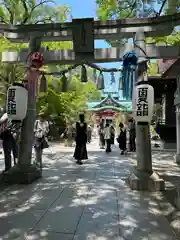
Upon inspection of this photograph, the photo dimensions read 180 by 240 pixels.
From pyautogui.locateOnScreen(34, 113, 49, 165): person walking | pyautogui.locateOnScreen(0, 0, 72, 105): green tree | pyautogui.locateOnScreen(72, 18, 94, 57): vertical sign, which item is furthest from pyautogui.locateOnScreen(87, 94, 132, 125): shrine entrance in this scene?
pyautogui.locateOnScreen(72, 18, 94, 57): vertical sign

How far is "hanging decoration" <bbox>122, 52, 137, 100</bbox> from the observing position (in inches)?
299

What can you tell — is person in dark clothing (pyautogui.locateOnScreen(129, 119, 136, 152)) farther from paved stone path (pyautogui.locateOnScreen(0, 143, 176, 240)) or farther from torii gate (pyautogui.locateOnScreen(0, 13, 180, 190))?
torii gate (pyautogui.locateOnScreen(0, 13, 180, 190))

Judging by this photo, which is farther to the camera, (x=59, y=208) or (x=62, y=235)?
(x=59, y=208)

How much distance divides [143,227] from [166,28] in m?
5.38

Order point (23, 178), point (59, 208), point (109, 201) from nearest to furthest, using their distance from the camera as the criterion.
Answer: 1. point (59, 208)
2. point (109, 201)
3. point (23, 178)

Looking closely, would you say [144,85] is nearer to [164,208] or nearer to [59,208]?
[164,208]

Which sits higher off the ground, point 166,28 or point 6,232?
point 166,28

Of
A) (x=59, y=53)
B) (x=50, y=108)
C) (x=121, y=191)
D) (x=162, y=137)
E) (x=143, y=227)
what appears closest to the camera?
(x=143, y=227)

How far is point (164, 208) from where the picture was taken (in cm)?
564

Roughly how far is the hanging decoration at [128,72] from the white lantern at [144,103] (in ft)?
2.68

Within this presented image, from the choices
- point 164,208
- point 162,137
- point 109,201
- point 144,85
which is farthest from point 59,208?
point 162,137

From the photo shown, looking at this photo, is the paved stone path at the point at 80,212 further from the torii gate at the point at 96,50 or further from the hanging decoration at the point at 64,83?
the hanging decoration at the point at 64,83

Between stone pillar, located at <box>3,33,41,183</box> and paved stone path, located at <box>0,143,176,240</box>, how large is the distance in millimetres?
420

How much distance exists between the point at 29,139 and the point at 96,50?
328cm
